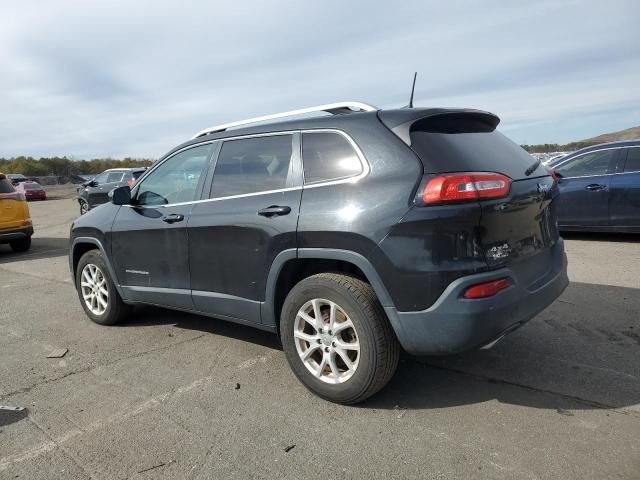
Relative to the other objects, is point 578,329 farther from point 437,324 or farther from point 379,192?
point 379,192

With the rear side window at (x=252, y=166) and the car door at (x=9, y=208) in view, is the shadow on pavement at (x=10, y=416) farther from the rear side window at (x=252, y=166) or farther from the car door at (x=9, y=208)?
the car door at (x=9, y=208)

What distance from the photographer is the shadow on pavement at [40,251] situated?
33.3 ft

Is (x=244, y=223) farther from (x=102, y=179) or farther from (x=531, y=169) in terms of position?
(x=102, y=179)

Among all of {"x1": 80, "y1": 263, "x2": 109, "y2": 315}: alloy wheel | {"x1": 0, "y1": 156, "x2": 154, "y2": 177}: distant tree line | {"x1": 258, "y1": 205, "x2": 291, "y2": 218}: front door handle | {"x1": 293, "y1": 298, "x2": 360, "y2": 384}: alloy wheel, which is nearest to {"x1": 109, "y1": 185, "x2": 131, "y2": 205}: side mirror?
{"x1": 80, "y1": 263, "x2": 109, "y2": 315}: alloy wheel

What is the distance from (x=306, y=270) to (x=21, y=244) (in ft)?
32.4

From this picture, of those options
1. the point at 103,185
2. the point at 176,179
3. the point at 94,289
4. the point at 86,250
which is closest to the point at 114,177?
the point at 103,185

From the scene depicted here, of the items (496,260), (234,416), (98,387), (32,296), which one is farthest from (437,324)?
(32,296)

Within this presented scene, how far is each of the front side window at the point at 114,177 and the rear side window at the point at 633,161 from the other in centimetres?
1796

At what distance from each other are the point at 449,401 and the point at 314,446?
37.7 inches

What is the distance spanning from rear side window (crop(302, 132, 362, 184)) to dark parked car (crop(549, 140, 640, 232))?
609 centimetres

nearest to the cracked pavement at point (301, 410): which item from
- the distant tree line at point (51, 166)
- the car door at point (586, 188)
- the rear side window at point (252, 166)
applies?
Result: the rear side window at point (252, 166)

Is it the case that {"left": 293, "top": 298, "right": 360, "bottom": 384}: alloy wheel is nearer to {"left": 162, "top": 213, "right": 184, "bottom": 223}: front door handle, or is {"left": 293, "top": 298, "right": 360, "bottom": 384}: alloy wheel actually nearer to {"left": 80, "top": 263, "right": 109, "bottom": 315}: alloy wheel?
{"left": 162, "top": 213, "right": 184, "bottom": 223}: front door handle

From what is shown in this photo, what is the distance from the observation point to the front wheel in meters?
2.97

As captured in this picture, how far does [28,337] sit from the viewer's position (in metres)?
4.84
